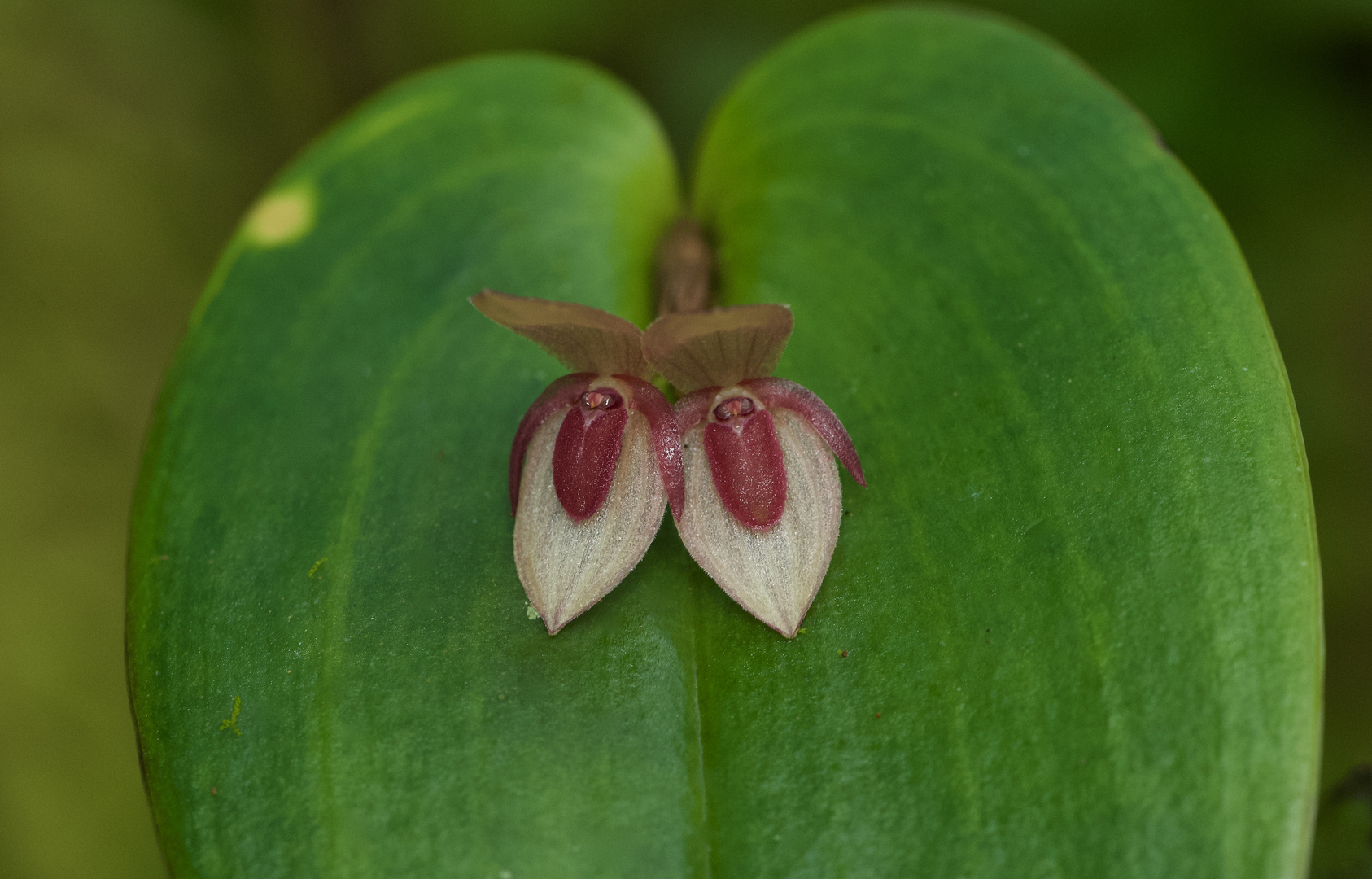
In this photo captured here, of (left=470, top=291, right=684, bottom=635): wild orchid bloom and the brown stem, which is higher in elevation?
the brown stem

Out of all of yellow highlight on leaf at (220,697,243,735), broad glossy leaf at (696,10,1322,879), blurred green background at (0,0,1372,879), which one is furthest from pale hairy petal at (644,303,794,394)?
blurred green background at (0,0,1372,879)

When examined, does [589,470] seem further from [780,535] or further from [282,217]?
[282,217]

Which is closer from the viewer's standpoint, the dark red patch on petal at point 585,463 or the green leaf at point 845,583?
the green leaf at point 845,583

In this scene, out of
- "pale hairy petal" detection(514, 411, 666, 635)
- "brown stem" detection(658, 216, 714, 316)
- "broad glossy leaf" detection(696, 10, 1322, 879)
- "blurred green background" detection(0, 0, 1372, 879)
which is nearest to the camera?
"broad glossy leaf" detection(696, 10, 1322, 879)

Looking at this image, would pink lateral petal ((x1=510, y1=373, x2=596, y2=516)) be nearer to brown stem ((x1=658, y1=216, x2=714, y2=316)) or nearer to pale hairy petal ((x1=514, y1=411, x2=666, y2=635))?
pale hairy petal ((x1=514, y1=411, x2=666, y2=635))

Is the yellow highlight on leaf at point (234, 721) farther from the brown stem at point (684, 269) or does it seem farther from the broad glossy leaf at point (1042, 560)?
the brown stem at point (684, 269)

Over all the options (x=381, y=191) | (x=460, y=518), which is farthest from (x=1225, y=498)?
(x=381, y=191)

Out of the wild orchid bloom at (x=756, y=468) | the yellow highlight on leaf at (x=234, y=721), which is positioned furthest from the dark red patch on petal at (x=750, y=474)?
the yellow highlight on leaf at (x=234, y=721)

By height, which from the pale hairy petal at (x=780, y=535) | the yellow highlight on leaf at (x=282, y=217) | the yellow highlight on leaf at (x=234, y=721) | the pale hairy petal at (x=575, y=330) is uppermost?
the yellow highlight on leaf at (x=282, y=217)
